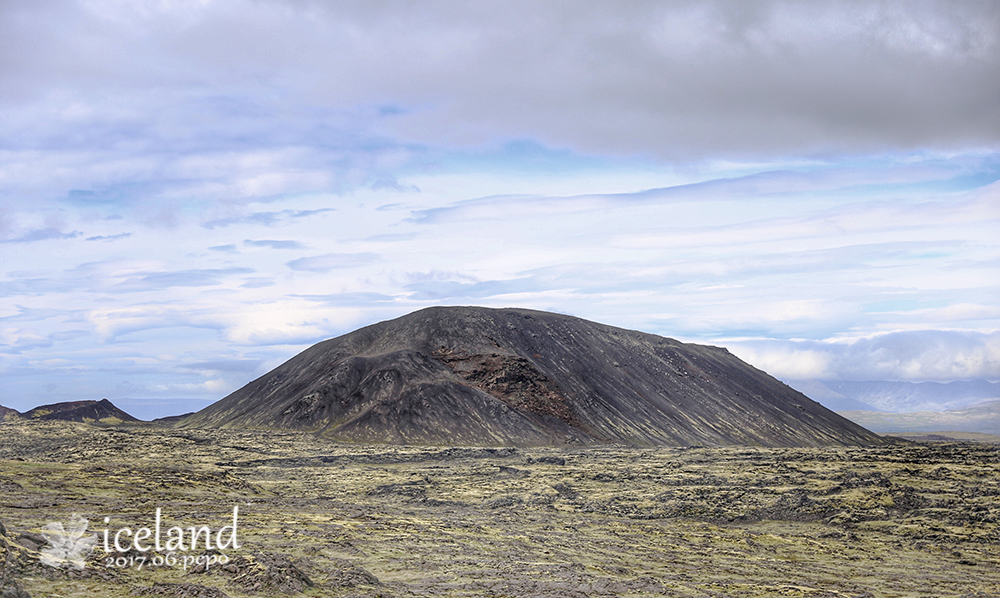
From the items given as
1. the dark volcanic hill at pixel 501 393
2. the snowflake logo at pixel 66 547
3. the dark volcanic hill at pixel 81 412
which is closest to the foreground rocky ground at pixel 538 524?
the snowflake logo at pixel 66 547

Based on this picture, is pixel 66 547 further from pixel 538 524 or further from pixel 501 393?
pixel 501 393

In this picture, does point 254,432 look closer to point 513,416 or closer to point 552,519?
point 513,416

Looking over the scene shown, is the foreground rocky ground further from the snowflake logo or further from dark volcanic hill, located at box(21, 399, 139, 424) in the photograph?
dark volcanic hill, located at box(21, 399, 139, 424)

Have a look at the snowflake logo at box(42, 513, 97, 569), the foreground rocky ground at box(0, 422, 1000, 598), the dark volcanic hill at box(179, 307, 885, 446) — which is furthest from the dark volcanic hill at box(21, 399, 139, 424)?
the snowflake logo at box(42, 513, 97, 569)

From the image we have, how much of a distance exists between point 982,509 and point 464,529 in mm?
34206

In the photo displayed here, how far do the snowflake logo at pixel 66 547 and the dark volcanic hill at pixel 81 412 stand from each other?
516 feet

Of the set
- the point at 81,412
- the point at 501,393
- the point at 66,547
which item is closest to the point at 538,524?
the point at 66,547

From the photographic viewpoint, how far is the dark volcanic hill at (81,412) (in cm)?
17938

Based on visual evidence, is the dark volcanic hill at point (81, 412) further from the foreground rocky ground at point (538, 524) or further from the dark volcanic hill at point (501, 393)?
the foreground rocky ground at point (538, 524)

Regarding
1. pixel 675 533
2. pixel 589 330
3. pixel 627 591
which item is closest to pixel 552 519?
pixel 675 533

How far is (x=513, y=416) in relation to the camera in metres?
145

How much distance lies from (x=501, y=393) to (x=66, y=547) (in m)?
128

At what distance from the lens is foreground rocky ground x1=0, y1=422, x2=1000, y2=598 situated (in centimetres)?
3130

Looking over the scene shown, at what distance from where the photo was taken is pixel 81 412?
184 metres
